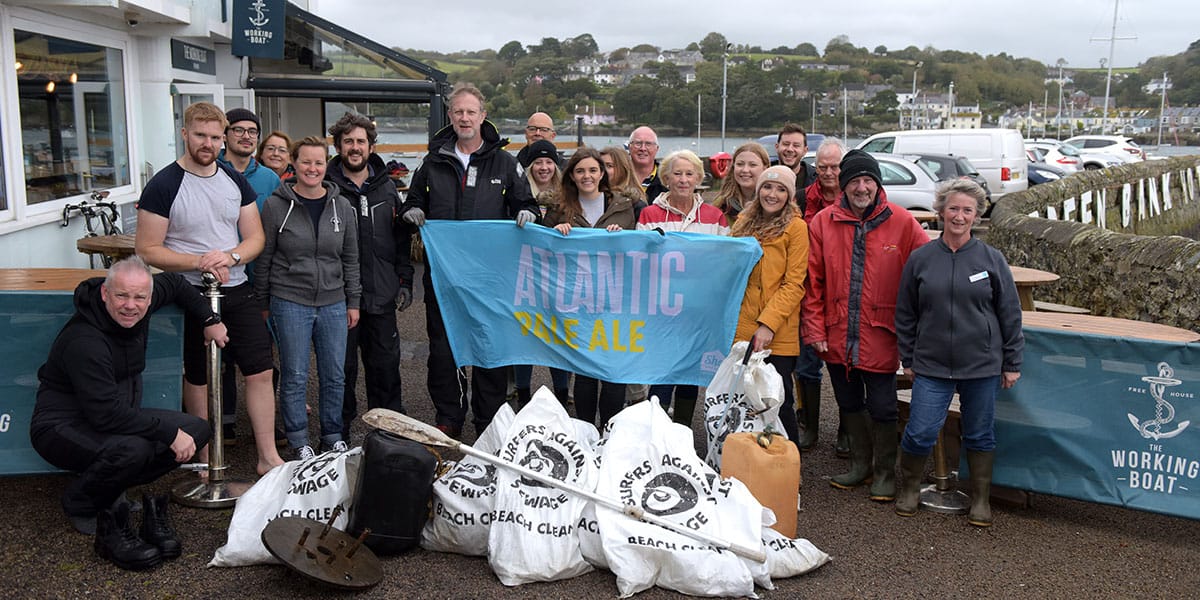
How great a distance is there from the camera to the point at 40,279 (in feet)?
Result: 18.0

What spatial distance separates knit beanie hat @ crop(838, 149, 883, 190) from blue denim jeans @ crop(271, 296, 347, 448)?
284cm

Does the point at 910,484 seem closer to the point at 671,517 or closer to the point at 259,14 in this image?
the point at 671,517

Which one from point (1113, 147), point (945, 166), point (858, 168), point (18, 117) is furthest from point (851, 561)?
point (1113, 147)

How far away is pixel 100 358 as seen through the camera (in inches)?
172

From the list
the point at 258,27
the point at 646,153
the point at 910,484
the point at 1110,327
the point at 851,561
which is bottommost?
the point at 851,561

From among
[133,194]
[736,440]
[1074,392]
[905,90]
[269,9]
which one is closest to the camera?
[736,440]

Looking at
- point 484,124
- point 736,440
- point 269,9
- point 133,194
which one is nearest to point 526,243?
point 484,124

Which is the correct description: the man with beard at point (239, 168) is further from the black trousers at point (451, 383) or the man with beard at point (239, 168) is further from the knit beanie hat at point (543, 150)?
the knit beanie hat at point (543, 150)

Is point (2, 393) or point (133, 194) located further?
point (133, 194)

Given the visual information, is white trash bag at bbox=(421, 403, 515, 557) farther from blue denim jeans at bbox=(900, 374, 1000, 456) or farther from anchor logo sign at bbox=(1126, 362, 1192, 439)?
anchor logo sign at bbox=(1126, 362, 1192, 439)

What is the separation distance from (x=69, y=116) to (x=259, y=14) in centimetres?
376

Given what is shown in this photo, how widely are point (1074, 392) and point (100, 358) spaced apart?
4723mm

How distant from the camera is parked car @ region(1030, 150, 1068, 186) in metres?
28.3

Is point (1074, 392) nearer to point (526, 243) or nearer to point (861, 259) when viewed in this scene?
point (861, 259)
